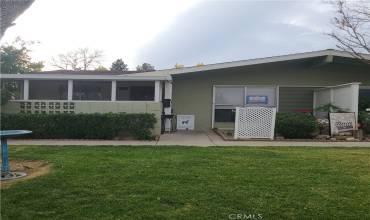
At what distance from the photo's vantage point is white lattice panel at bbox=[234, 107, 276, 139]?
1213 cm

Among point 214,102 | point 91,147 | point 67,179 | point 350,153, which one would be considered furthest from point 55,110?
point 350,153

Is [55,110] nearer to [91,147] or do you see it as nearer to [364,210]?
[91,147]

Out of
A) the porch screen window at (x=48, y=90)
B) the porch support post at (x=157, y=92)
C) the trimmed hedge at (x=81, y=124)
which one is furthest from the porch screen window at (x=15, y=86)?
the porch support post at (x=157, y=92)

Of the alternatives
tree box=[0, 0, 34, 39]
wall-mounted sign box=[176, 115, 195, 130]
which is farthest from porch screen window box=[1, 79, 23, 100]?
tree box=[0, 0, 34, 39]

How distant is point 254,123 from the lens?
39.9 feet

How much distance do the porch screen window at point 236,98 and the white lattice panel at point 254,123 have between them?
3.94m

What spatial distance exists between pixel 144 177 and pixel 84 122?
650 cm

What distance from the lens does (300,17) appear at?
11922 mm

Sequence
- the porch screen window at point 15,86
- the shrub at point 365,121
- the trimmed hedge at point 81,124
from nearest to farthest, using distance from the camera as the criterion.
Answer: the trimmed hedge at point 81,124 < the shrub at point 365,121 < the porch screen window at point 15,86

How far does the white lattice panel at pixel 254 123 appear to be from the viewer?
12.1m

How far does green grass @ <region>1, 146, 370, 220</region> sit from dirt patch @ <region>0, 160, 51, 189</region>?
20 centimetres

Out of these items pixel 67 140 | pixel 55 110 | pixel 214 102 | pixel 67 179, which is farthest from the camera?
pixel 214 102

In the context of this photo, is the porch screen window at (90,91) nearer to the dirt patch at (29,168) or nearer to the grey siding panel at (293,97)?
the grey siding panel at (293,97)

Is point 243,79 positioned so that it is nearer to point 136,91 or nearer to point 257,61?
point 257,61
